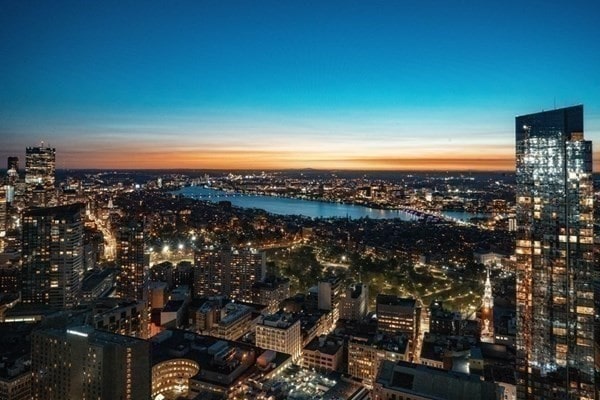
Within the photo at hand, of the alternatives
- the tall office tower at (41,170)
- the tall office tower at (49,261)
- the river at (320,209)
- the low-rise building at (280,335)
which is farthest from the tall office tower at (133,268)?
the river at (320,209)

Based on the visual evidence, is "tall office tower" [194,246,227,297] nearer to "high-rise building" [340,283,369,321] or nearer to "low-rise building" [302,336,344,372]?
"high-rise building" [340,283,369,321]

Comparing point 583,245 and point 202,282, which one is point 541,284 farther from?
point 202,282

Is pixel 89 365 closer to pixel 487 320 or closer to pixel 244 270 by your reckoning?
pixel 244 270

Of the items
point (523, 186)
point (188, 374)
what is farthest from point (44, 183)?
point (523, 186)

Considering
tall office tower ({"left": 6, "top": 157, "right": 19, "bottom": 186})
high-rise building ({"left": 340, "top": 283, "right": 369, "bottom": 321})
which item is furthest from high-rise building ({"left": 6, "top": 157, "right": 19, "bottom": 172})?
high-rise building ({"left": 340, "top": 283, "right": 369, "bottom": 321})

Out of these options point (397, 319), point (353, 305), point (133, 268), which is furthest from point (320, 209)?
point (397, 319)
